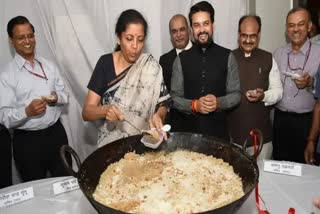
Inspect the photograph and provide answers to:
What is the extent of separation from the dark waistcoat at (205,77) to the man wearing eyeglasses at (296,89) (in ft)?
1.98

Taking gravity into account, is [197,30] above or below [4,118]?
above

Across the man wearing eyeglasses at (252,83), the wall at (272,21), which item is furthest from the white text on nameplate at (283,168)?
the wall at (272,21)

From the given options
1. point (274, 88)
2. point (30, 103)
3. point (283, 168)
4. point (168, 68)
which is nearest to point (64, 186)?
point (30, 103)

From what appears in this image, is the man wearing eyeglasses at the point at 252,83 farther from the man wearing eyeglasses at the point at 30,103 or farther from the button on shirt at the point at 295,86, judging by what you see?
the man wearing eyeglasses at the point at 30,103

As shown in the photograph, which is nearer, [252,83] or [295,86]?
[252,83]

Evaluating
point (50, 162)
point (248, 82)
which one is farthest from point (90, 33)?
point (248, 82)

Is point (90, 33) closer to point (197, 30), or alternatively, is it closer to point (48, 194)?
point (197, 30)

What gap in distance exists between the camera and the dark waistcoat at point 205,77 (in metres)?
2.06

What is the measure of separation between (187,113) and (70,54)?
3.51 ft

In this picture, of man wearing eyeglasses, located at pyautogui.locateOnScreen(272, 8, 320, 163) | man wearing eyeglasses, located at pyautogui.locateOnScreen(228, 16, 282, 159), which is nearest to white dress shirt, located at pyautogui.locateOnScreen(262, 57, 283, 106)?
man wearing eyeglasses, located at pyautogui.locateOnScreen(228, 16, 282, 159)

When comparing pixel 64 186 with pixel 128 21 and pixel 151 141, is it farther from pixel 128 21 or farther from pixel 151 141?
pixel 128 21

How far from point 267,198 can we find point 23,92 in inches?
63.9

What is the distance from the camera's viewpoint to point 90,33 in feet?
8.50

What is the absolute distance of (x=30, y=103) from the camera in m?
2.07
